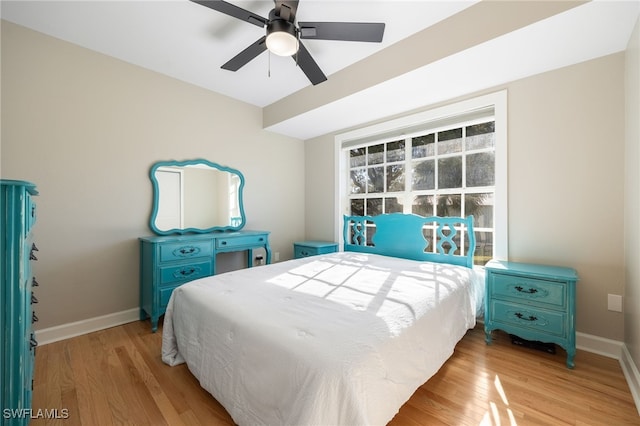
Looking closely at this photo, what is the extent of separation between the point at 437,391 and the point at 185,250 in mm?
2403

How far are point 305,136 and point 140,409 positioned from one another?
11.8 ft

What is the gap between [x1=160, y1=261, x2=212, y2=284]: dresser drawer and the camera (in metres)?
2.50

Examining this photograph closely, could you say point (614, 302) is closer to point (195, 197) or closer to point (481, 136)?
point (481, 136)

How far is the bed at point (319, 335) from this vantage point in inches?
38.0

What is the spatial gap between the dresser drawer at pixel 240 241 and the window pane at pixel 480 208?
2.33 meters

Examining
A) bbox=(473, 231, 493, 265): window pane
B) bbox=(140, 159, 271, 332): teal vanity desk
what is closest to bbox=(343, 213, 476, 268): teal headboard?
bbox=(473, 231, 493, 265): window pane

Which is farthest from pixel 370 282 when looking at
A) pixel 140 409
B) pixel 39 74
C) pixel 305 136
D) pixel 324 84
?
pixel 39 74

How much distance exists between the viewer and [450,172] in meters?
2.84

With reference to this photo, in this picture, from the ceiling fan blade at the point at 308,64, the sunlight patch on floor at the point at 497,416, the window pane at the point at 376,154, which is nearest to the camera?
the sunlight patch on floor at the point at 497,416

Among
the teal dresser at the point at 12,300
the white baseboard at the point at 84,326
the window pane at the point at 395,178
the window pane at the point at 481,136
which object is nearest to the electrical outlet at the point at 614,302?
the window pane at the point at 481,136

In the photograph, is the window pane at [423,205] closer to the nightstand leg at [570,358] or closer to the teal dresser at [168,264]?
the nightstand leg at [570,358]

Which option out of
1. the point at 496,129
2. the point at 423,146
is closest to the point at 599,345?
the point at 496,129

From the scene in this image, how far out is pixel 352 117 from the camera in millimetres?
3309

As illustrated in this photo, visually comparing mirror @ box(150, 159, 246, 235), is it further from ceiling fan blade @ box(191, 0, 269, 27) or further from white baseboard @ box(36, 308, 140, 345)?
ceiling fan blade @ box(191, 0, 269, 27)
